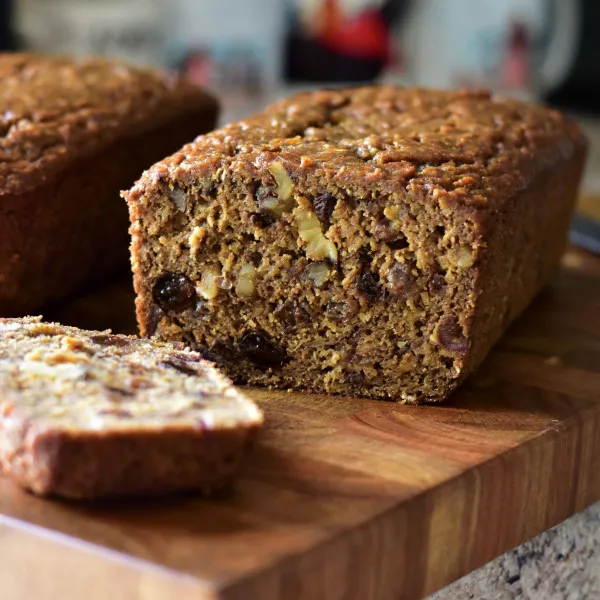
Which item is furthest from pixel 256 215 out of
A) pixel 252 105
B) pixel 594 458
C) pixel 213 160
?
pixel 252 105

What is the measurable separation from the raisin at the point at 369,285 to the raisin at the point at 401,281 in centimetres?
4

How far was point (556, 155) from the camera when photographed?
12.3ft

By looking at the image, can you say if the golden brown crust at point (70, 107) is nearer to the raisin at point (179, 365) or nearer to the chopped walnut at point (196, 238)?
the chopped walnut at point (196, 238)

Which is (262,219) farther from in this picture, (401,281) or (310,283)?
(401,281)

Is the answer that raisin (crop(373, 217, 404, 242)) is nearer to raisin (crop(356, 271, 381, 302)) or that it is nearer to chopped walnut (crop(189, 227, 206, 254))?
raisin (crop(356, 271, 381, 302))

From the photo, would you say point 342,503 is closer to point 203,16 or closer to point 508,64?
point 203,16

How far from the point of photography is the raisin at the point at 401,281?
9.74 ft

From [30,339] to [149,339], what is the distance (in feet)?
1.15

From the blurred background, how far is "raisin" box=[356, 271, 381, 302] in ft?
15.5

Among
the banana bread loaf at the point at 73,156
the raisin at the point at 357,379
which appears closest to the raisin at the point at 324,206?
the raisin at the point at 357,379

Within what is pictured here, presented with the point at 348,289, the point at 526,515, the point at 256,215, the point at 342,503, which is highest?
the point at 256,215

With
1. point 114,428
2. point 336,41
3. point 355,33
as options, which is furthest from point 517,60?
point 114,428

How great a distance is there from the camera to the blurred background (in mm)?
7641

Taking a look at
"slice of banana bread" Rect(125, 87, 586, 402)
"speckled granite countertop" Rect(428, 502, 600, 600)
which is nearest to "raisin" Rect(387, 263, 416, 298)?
"slice of banana bread" Rect(125, 87, 586, 402)
